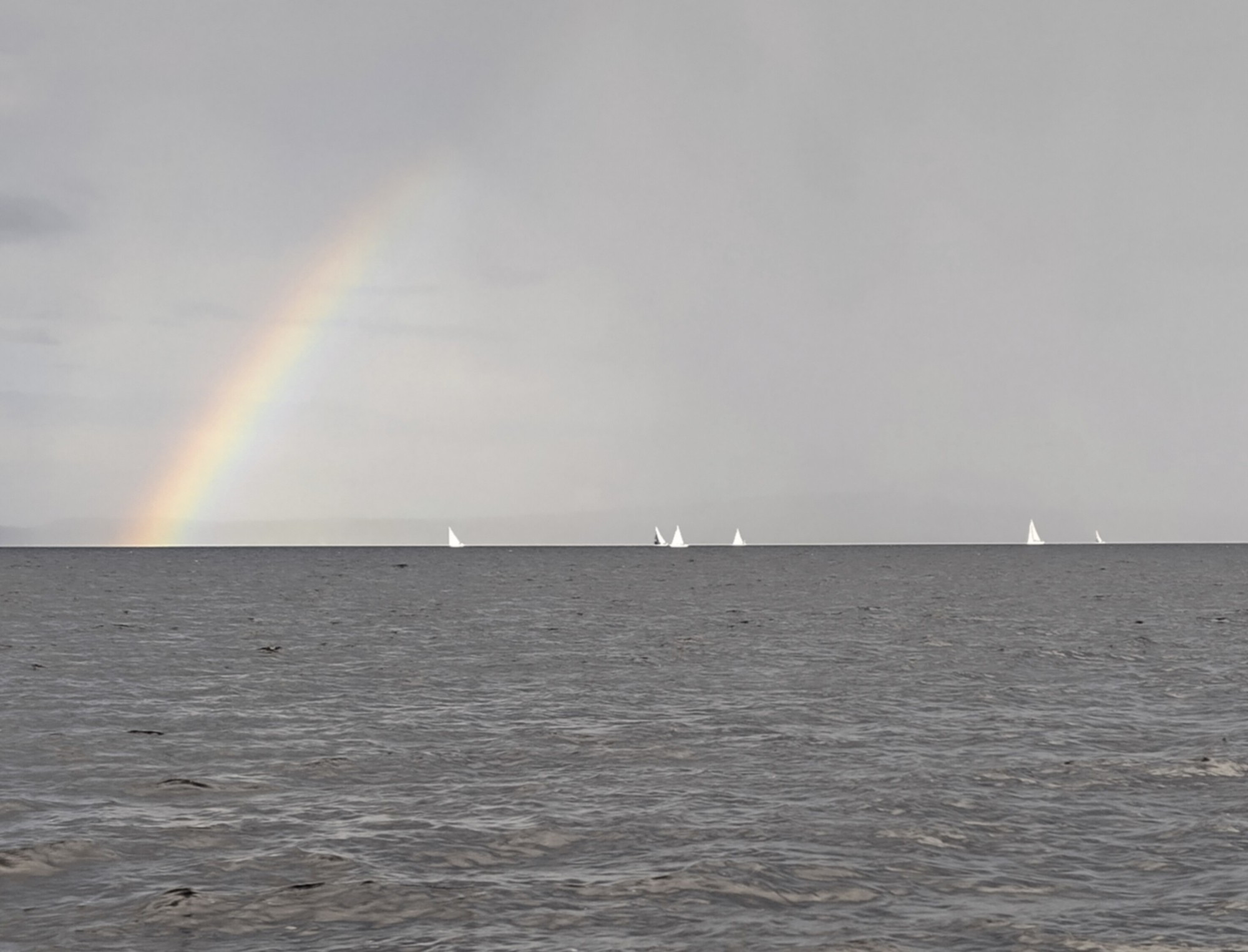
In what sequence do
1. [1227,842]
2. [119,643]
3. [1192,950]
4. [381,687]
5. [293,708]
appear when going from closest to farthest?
[1192,950]
[1227,842]
[293,708]
[381,687]
[119,643]

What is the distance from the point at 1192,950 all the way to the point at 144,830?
709 inches

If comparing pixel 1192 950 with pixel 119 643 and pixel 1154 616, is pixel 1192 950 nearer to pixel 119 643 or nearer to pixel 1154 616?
pixel 119 643

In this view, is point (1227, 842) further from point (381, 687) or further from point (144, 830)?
point (381, 687)

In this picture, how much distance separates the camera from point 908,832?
22688 millimetres

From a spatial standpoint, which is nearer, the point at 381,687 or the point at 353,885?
the point at 353,885

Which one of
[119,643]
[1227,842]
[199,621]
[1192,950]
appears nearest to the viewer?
[1192,950]

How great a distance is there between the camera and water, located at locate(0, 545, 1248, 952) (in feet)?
58.7

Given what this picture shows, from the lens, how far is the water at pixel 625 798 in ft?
58.7

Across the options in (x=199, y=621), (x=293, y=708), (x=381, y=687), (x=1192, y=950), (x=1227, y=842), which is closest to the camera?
(x=1192, y=950)

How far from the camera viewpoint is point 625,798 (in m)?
25.8

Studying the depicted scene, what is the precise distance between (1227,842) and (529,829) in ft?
41.2

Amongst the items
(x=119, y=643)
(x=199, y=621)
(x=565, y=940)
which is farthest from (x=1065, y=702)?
(x=199, y=621)

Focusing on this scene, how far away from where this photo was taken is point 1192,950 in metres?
16.3

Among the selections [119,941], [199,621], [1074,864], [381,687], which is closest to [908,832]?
[1074,864]
